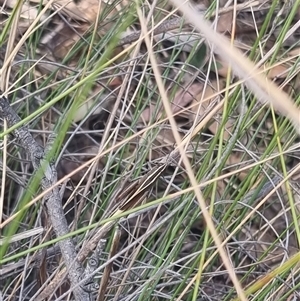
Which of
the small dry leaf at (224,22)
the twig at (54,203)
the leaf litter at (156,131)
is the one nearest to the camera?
the twig at (54,203)

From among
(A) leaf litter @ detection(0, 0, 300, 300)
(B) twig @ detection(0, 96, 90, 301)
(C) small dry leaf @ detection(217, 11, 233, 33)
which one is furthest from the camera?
(C) small dry leaf @ detection(217, 11, 233, 33)

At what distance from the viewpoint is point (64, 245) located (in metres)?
0.68

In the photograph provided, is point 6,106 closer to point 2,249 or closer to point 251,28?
point 2,249

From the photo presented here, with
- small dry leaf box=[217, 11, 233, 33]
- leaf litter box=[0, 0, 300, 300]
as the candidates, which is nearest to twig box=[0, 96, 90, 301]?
leaf litter box=[0, 0, 300, 300]

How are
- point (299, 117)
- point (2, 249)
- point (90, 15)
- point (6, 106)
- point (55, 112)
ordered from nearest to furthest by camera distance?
point (299, 117) < point (2, 249) < point (6, 106) < point (55, 112) < point (90, 15)

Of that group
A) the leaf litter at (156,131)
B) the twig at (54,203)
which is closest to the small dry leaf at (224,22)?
the leaf litter at (156,131)

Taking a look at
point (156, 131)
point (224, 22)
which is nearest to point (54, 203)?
point (156, 131)

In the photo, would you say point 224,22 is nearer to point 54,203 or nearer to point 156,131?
point 156,131

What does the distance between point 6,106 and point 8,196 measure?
46 cm

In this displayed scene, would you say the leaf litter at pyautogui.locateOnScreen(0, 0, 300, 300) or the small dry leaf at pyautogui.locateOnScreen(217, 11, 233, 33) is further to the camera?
the small dry leaf at pyautogui.locateOnScreen(217, 11, 233, 33)

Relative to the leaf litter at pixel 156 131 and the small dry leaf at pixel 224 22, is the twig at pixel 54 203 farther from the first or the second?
the small dry leaf at pixel 224 22

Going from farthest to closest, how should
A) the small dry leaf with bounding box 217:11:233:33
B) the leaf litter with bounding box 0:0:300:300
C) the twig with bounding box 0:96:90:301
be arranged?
1. the small dry leaf with bounding box 217:11:233:33
2. the leaf litter with bounding box 0:0:300:300
3. the twig with bounding box 0:96:90:301

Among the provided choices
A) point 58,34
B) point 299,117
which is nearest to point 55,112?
point 58,34

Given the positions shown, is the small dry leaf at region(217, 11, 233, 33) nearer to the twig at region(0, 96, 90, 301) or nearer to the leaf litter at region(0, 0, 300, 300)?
the leaf litter at region(0, 0, 300, 300)
